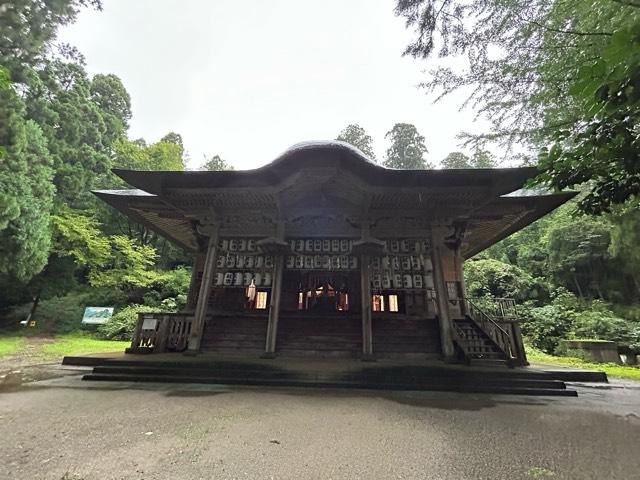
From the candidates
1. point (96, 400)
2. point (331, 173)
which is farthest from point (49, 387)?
point (331, 173)

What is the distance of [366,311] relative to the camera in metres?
7.89

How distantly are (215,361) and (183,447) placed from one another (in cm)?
373

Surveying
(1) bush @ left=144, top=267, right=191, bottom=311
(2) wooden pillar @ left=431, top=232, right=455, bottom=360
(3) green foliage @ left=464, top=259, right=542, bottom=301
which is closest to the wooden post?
(2) wooden pillar @ left=431, top=232, right=455, bottom=360

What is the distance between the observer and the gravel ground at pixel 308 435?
99.4 inches

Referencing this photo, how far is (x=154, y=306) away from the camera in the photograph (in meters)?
19.1

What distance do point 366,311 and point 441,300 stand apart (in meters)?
2.01

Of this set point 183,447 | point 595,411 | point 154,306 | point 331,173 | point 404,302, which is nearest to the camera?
point 183,447

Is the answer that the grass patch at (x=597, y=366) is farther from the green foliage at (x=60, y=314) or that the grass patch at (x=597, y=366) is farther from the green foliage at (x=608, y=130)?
the green foliage at (x=60, y=314)

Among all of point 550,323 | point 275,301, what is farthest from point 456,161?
point 275,301

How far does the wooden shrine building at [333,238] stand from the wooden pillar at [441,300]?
3cm

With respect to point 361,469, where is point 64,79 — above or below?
above

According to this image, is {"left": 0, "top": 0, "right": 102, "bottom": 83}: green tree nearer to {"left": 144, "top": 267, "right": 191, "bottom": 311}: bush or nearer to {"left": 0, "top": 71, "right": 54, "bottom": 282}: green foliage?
{"left": 0, "top": 71, "right": 54, "bottom": 282}: green foliage

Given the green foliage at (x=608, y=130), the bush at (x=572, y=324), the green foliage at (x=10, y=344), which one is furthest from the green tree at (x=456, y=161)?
the green foliage at (x=10, y=344)

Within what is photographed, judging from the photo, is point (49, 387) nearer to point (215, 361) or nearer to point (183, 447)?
point (215, 361)
